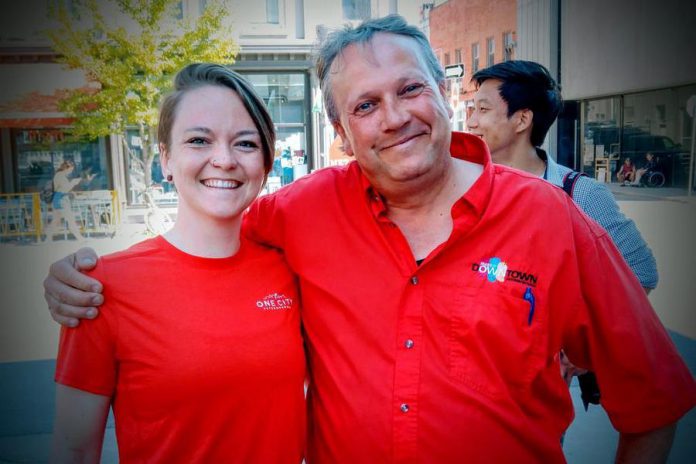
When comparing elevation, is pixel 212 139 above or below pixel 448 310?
above

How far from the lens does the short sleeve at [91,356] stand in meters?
1.76

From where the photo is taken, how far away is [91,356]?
1.76 metres

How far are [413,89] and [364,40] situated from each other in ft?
0.85

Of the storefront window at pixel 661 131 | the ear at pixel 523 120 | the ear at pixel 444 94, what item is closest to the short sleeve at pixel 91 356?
the ear at pixel 444 94

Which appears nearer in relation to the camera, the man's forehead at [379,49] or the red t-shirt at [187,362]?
the red t-shirt at [187,362]

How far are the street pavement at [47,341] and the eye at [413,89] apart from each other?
2.99 meters

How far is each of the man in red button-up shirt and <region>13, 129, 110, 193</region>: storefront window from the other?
17357 millimetres

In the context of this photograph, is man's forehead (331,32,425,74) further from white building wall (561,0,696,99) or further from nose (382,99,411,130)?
white building wall (561,0,696,99)

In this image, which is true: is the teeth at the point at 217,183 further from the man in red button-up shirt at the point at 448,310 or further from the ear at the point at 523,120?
the ear at the point at 523,120

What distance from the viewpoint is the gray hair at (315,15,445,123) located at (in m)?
2.11

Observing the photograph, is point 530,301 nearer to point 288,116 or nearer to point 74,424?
point 74,424

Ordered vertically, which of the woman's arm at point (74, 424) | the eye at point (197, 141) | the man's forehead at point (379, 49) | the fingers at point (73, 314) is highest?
the man's forehead at point (379, 49)

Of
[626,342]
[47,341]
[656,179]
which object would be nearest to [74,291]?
[626,342]

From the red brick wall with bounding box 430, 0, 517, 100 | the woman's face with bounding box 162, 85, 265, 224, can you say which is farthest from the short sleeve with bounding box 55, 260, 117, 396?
the red brick wall with bounding box 430, 0, 517, 100
